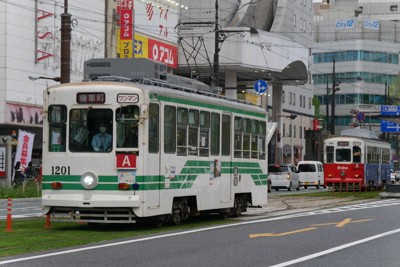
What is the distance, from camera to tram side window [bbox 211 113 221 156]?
26000mm

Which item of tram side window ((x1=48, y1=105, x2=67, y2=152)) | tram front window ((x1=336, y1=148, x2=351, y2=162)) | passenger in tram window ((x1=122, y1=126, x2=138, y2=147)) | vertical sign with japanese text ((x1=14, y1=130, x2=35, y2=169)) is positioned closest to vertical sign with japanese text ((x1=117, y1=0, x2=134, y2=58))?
tram front window ((x1=336, y1=148, x2=351, y2=162))

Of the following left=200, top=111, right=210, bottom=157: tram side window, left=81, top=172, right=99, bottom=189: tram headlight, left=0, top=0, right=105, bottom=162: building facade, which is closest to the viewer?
left=81, top=172, right=99, bottom=189: tram headlight

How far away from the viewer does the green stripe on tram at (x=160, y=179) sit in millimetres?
22203

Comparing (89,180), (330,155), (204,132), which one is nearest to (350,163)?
(330,155)

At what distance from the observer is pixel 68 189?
882 inches

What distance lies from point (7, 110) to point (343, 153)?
755 inches

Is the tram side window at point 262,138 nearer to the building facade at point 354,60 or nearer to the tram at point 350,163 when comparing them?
the tram at point 350,163

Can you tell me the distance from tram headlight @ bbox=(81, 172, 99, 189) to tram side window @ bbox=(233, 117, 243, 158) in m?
6.22

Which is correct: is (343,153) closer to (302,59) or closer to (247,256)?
(302,59)

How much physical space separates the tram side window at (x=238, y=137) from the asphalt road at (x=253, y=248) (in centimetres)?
250

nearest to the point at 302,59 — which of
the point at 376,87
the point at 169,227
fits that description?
the point at 376,87

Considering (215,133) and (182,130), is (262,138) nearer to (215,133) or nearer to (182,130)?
(215,133)

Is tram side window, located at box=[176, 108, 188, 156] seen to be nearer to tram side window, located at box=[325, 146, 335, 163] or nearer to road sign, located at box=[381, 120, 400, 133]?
tram side window, located at box=[325, 146, 335, 163]

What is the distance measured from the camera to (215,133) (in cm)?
2620
